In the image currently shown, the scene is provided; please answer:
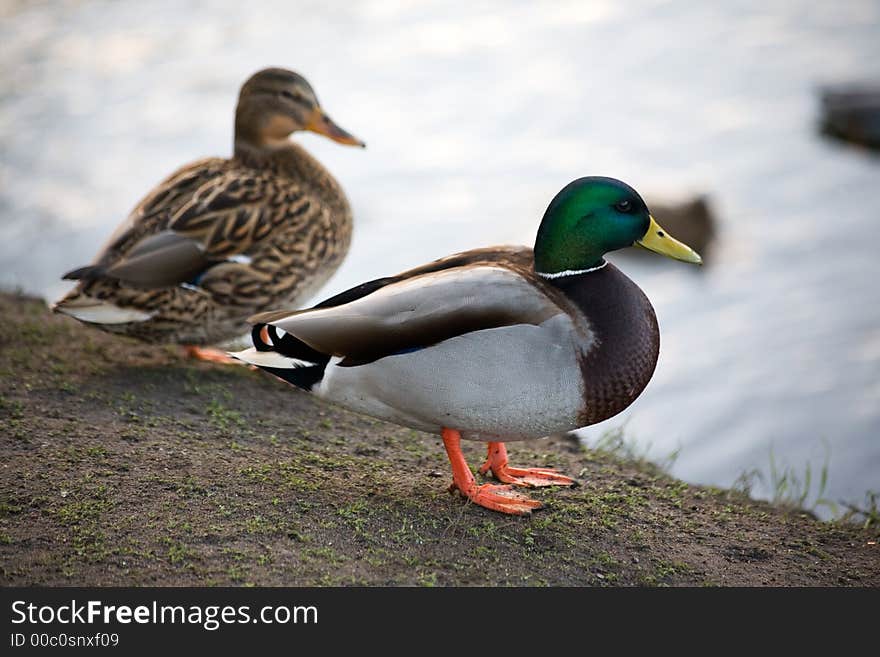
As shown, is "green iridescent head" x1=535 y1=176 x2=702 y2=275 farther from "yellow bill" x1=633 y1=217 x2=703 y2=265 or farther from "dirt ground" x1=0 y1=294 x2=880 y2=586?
"dirt ground" x1=0 y1=294 x2=880 y2=586

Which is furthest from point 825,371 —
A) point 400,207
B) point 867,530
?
point 400,207

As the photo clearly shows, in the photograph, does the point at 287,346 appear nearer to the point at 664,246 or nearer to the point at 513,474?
the point at 513,474

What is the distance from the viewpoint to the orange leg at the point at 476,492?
3.74 meters

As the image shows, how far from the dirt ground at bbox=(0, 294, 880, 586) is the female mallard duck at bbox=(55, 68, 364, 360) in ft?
0.90

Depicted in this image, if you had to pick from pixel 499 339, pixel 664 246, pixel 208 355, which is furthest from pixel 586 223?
pixel 208 355

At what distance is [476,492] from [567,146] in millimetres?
5470

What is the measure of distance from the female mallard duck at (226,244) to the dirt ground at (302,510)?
0.27m

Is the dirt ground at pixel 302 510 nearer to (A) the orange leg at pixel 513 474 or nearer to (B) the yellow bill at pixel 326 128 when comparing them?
(A) the orange leg at pixel 513 474

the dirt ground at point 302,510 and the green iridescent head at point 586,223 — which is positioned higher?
the green iridescent head at point 586,223

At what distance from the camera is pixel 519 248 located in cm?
404

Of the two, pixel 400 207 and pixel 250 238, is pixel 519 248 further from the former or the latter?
pixel 400 207

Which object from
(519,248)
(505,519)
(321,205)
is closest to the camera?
(505,519)

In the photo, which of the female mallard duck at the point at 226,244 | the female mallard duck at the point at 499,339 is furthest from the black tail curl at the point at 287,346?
the female mallard duck at the point at 226,244

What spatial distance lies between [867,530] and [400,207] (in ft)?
15.2
